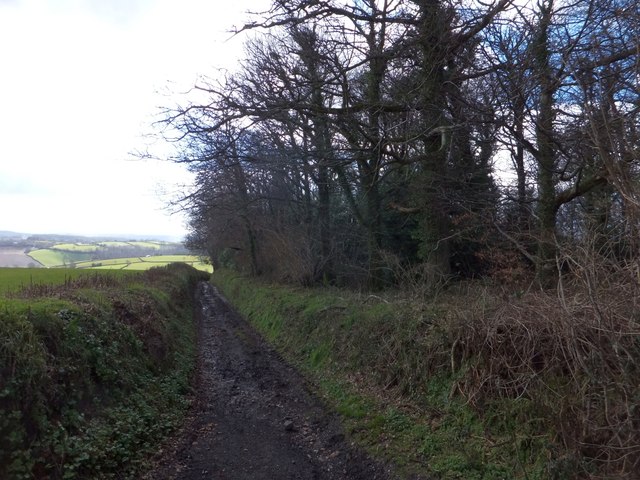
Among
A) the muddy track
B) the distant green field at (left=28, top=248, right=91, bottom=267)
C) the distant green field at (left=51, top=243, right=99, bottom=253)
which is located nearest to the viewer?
the muddy track

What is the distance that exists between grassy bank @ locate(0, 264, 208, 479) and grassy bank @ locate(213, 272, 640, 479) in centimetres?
328

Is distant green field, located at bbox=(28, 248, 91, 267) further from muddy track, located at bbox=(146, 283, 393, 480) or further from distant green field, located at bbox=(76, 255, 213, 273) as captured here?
muddy track, located at bbox=(146, 283, 393, 480)

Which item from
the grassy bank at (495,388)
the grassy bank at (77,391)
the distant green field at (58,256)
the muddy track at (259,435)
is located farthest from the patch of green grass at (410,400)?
the distant green field at (58,256)

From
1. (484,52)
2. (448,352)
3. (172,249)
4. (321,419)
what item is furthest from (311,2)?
(172,249)

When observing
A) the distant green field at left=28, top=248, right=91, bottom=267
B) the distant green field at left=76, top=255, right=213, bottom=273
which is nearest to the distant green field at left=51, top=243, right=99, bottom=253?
the distant green field at left=28, top=248, right=91, bottom=267

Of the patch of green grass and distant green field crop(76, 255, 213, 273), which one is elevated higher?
distant green field crop(76, 255, 213, 273)

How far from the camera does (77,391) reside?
665 cm

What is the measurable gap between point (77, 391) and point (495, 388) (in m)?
5.73

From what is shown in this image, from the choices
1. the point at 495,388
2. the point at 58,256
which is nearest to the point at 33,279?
the point at 495,388

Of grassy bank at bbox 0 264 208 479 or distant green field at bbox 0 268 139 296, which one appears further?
distant green field at bbox 0 268 139 296

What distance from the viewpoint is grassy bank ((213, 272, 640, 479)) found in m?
4.70

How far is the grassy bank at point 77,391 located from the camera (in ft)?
17.4

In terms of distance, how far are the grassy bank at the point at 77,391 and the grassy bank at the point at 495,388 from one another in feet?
10.8

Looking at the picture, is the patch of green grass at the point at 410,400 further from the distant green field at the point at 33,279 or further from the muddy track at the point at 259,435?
the distant green field at the point at 33,279
